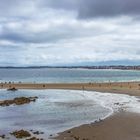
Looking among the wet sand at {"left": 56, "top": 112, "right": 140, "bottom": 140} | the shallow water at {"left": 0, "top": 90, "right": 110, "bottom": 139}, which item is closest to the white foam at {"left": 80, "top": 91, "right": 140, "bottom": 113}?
the shallow water at {"left": 0, "top": 90, "right": 110, "bottom": 139}

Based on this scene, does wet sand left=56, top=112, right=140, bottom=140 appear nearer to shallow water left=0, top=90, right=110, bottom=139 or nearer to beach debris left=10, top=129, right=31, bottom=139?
shallow water left=0, top=90, right=110, bottom=139

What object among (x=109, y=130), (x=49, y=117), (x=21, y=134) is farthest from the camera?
(x=49, y=117)

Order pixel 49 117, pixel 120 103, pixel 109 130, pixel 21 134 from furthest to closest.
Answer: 1. pixel 120 103
2. pixel 49 117
3. pixel 109 130
4. pixel 21 134

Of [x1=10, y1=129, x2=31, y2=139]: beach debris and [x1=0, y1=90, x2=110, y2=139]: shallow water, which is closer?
[x1=10, y1=129, x2=31, y2=139]: beach debris

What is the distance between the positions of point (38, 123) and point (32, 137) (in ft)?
19.8

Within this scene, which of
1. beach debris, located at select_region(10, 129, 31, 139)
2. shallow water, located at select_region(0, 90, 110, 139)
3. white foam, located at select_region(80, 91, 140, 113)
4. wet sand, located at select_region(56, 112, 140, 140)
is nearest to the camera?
wet sand, located at select_region(56, 112, 140, 140)

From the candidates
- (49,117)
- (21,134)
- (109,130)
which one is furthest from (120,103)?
(21,134)

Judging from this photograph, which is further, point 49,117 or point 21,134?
point 49,117

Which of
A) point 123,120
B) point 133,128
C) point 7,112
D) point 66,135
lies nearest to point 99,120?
point 123,120

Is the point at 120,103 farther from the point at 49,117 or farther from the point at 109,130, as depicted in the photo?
the point at 109,130

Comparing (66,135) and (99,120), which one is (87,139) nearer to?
(66,135)

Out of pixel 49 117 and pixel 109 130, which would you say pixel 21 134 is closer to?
pixel 109 130

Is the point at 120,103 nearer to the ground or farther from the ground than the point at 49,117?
farther from the ground

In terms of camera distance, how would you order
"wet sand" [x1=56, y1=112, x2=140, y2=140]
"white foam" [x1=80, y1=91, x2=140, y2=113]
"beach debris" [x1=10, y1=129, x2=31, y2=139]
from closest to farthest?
"wet sand" [x1=56, y1=112, x2=140, y2=140] < "beach debris" [x1=10, y1=129, x2=31, y2=139] < "white foam" [x1=80, y1=91, x2=140, y2=113]
